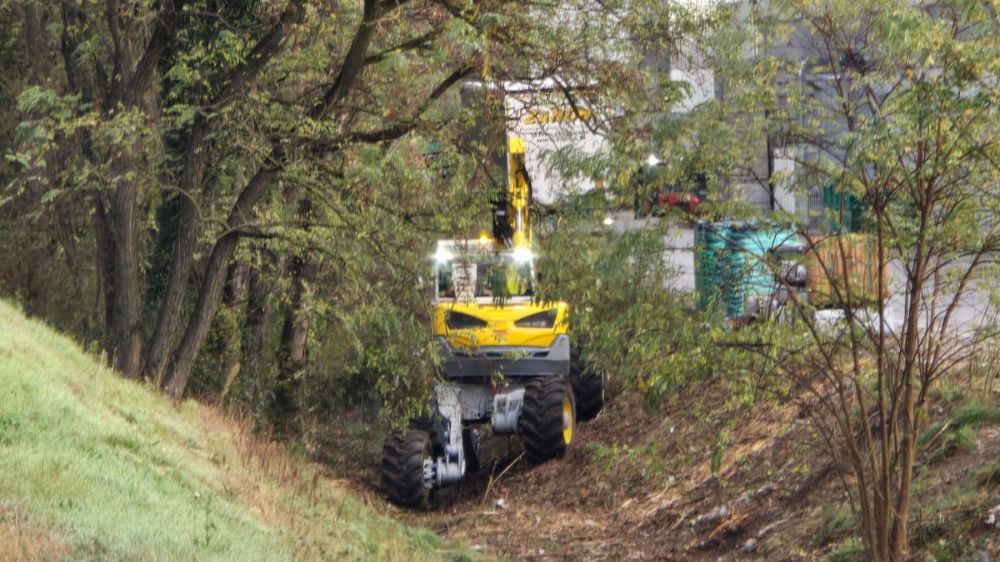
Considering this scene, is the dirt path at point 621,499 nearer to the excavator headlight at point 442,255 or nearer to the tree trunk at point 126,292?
the excavator headlight at point 442,255

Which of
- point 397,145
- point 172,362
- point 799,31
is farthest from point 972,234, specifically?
point 172,362

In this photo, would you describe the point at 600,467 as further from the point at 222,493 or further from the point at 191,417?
the point at 222,493

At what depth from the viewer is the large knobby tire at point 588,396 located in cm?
2614

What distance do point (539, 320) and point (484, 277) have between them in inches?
161

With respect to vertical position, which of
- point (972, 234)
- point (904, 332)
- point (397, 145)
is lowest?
point (904, 332)

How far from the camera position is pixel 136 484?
10156 millimetres

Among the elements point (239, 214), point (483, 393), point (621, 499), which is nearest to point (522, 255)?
point (239, 214)

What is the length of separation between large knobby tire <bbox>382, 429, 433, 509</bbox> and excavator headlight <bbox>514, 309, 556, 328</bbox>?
242 centimetres

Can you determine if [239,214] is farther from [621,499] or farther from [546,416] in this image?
[621,499]

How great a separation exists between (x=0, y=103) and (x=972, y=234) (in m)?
18.9

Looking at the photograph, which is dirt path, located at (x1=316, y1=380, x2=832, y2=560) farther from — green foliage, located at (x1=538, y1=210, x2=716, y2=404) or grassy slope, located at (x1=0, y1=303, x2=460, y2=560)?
grassy slope, located at (x1=0, y1=303, x2=460, y2=560)

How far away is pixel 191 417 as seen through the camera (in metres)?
16.7

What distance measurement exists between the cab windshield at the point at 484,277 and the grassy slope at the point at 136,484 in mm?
3045

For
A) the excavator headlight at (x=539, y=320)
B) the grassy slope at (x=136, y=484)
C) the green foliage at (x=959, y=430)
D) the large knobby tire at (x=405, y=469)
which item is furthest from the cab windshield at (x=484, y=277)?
the green foliage at (x=959, y=430)
